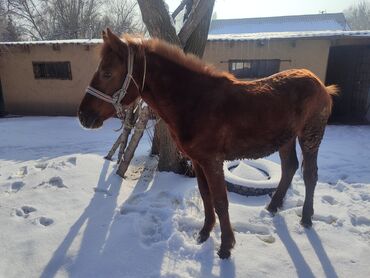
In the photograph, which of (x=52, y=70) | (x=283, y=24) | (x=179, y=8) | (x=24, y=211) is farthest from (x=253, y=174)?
(x=283, y=24)

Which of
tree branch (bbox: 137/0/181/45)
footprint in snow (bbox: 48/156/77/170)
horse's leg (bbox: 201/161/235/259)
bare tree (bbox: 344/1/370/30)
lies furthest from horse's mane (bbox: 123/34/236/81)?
bare tree (bbox: 344/1/370/30)

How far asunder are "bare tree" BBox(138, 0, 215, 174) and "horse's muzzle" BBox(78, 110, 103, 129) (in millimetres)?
1932

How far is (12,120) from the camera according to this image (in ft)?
34.6

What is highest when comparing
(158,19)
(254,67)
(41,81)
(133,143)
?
(158,19)

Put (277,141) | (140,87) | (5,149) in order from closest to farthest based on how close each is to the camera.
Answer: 1. (140,87)
2. (277,141)
3. (5,149)

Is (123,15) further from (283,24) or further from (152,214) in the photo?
(152,214)

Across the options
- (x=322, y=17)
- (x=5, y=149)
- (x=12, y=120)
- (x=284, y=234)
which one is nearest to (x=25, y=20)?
(x=12, y=120)

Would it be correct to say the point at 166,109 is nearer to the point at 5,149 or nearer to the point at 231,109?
the point at 231,109

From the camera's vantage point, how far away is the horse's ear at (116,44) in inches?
88.7

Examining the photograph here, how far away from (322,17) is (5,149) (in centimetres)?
2937

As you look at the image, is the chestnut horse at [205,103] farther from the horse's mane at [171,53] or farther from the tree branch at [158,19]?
the tree branch at [158,19]

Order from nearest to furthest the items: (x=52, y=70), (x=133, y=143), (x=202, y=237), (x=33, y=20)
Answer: (x=202, y=237)
(x=133, y=143)
(x=52, y=70)
(x=33, y=20)

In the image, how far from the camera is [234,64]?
979cm

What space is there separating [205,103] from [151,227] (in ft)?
4.84
